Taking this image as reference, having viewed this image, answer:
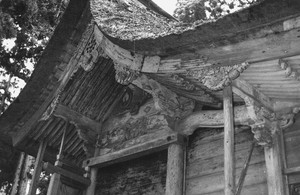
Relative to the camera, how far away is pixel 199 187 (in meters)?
5.23

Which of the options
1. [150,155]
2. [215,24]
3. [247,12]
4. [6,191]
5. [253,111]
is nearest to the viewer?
[247,12]

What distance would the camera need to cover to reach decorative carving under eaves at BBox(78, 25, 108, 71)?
227 inches

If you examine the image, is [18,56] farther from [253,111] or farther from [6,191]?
[253,111]

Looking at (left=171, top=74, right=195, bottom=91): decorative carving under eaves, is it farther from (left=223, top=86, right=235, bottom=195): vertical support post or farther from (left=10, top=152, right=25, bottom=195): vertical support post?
(left=10, top=152, right=25, bottom=195): vertical support post

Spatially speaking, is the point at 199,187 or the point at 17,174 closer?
the point at 199,187

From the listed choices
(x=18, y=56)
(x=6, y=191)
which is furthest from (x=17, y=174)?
(x=18, y=56)

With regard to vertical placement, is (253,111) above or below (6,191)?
below

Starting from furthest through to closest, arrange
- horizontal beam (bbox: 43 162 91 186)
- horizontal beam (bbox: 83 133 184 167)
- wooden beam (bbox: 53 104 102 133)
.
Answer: wooden beam (bbox: 53 104 102 133)
horizontal beam (bbox: 43 162 91 186)
horizontal beam (bbox: 83 133 184 167)

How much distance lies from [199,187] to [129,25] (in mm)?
2244

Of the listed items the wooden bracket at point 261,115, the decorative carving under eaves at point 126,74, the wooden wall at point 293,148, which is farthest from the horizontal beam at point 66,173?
the wooden wall at point 293,148

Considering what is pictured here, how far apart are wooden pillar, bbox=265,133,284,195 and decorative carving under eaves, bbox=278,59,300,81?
910 mm

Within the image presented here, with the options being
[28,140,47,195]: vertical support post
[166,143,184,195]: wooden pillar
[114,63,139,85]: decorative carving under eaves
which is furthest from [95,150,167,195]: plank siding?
[114,63,139,85]: decorative carving under eaves

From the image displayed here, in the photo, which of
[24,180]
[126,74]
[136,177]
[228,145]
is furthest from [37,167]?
[24,180]

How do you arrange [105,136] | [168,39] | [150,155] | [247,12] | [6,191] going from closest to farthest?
[247,12] < [168,39] < [150,155] < [105,136] < [6,191]
